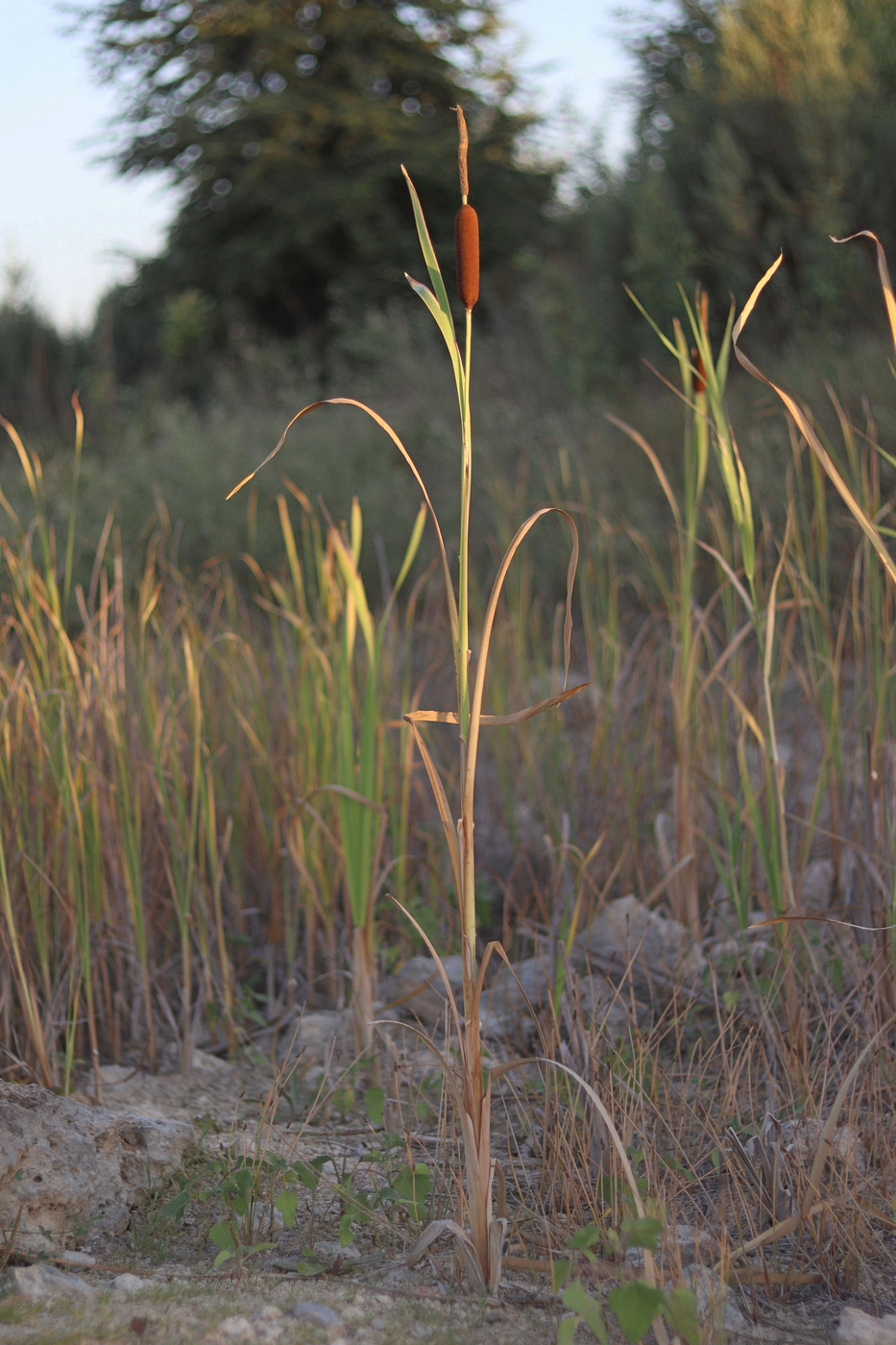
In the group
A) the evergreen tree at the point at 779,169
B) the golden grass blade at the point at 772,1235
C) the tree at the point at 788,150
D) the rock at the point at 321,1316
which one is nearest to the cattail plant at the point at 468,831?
the rock at the point at 321,1316

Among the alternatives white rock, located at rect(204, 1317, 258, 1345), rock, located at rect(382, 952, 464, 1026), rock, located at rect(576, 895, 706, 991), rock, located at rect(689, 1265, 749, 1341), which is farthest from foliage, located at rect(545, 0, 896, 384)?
white rock, located at rect(204, 1317, 258, 1345)

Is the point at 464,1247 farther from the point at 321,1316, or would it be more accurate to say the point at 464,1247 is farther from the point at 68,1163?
the point at 68,1163

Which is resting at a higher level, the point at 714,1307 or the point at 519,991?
the point at 714,1307

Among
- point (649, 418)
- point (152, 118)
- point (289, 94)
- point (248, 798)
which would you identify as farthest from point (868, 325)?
point (152, 118)

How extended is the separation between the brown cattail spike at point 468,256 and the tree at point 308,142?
12.8m

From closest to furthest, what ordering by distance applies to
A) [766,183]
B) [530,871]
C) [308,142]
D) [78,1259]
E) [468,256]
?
[468,256]
[78,1259]
[530,871]
[766,183]
[308,142]

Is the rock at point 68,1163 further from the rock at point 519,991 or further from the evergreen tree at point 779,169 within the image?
the evergreen tree at point 779,169

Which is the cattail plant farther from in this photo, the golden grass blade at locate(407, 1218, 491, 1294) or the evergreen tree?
the evergreen tree

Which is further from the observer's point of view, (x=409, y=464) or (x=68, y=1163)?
(x=68, y=1163)

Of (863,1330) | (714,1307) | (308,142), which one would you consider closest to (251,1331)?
(714,1307)

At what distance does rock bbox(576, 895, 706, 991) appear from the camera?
177 cm

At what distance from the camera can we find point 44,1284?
0.96 meters

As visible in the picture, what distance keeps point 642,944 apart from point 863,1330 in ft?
2.72

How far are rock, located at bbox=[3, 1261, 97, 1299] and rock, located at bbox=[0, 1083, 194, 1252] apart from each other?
90mm
